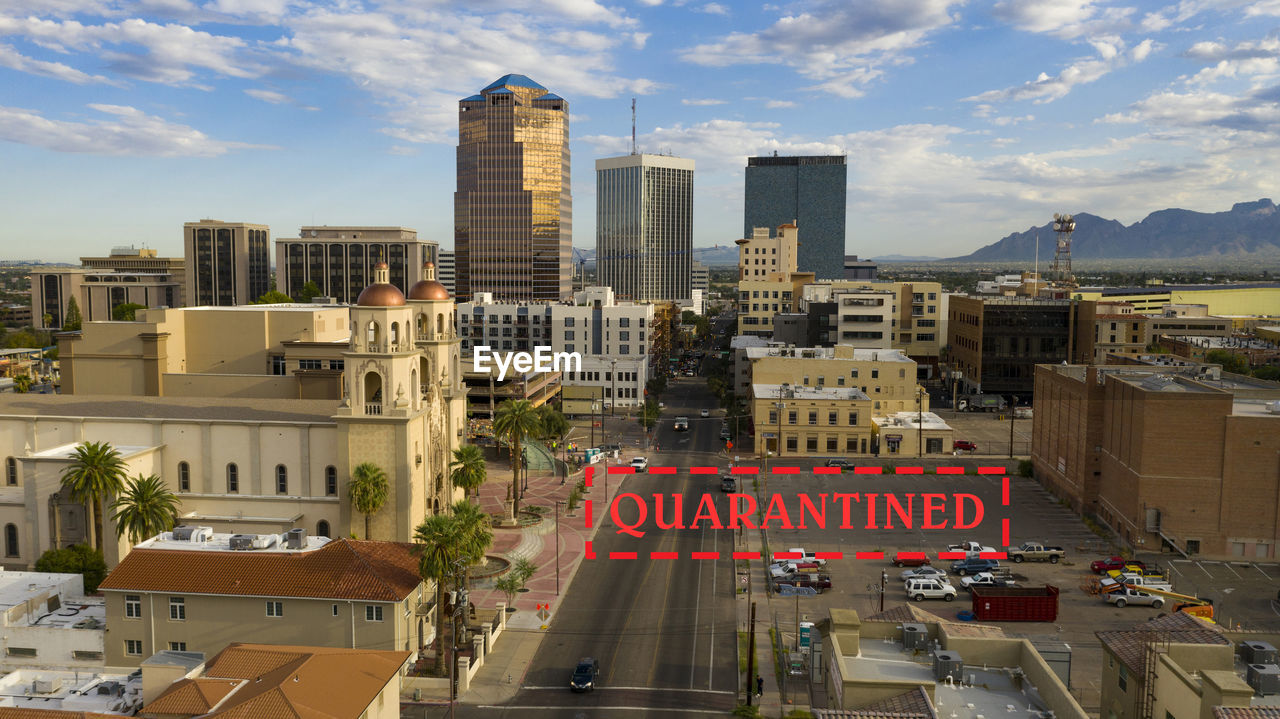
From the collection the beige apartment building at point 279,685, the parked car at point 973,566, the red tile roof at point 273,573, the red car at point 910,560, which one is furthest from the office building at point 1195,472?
the beige apartment building at point 279,685

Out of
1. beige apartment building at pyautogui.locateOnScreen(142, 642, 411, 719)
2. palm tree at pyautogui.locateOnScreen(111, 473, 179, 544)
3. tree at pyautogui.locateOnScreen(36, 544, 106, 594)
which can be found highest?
palm tree at pyautogui.locateOnScreen(111, 473, 179, 544)

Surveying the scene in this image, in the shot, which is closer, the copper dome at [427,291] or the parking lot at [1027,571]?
the parking lot at [1027,571]

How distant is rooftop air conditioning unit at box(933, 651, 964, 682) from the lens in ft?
104

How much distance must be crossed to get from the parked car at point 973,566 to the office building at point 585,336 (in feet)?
241

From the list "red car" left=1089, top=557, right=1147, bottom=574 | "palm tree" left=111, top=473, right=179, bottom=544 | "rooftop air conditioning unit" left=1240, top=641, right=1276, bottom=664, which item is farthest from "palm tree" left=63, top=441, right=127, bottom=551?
"red car" left=1089, top=557, right=1147, bottom=574

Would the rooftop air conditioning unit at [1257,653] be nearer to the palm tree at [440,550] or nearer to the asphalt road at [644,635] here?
the asphalt road at [644,635]

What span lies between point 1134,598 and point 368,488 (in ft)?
167

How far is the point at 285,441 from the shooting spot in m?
62.5

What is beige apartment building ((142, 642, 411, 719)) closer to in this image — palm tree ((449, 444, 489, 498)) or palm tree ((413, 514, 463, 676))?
palm tree ((413, 514, 463, 676))

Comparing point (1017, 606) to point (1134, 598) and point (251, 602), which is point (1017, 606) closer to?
point (1134, 598)

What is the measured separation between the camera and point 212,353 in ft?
308

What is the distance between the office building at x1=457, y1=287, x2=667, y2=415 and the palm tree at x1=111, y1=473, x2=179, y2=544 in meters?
75.9

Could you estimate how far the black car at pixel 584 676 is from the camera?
152 feet

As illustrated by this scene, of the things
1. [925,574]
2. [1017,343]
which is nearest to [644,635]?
[925,574]
